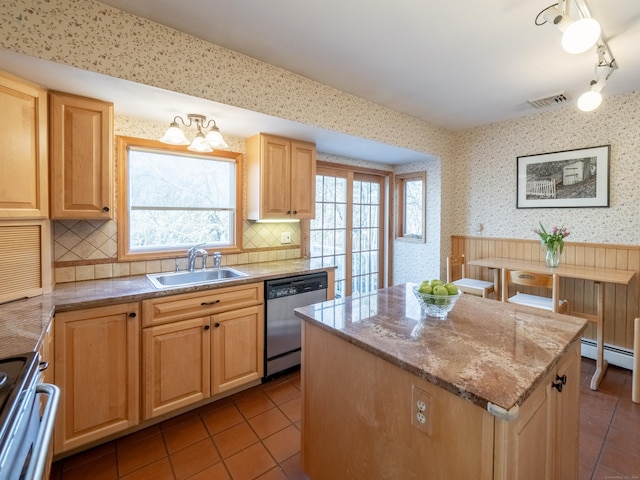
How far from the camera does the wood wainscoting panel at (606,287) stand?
2799 millimetres

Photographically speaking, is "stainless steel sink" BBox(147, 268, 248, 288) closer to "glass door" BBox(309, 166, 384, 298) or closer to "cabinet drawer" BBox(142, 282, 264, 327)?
"cabinet drawer" BBox(142, 282, 264, 327)

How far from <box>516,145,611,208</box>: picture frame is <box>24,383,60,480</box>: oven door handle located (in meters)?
4.10

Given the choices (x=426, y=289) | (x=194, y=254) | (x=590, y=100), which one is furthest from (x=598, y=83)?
(x=194, y=254)

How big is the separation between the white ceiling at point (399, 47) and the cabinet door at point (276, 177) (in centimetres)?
16

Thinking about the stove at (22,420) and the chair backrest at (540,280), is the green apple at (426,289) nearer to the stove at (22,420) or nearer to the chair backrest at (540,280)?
the stove at (22,420)

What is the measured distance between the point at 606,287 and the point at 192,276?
3.87 metres

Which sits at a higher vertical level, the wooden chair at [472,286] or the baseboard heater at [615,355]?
the wooden chair at [472,286]

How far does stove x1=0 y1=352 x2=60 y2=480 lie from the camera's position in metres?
0.78

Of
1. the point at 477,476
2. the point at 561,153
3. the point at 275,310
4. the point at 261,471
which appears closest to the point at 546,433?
the point at 477,476

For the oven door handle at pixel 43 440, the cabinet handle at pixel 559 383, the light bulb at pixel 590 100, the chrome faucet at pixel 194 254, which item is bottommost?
the oven door handle at pixel 43 440

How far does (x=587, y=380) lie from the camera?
8.64ft

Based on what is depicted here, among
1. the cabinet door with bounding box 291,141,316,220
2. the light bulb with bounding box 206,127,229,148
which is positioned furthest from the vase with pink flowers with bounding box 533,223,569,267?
the light bulb with bounding box 206,127,229,148

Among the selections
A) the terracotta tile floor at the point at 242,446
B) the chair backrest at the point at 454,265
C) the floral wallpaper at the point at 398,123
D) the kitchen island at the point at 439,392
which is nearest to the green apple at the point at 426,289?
→ the kitchen island at the point at 439,392

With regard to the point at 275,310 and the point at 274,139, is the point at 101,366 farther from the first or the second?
the point at 274,139
